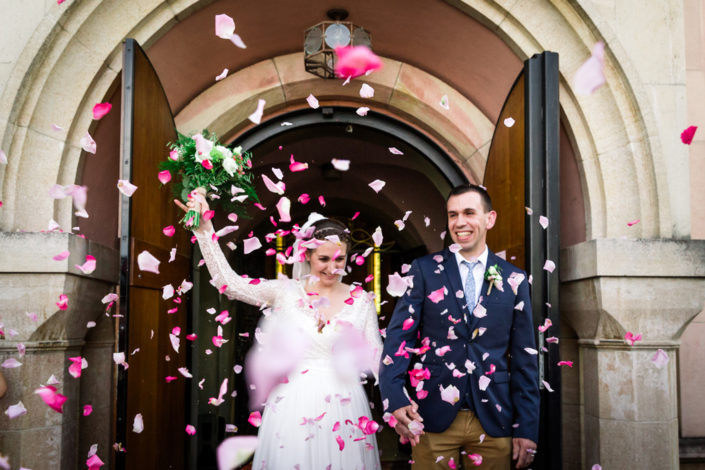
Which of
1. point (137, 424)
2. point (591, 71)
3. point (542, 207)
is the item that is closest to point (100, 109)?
point (137, 424)

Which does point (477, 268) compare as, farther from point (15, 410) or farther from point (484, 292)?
point (15, 410)

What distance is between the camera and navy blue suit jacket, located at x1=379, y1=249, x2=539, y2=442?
273cm

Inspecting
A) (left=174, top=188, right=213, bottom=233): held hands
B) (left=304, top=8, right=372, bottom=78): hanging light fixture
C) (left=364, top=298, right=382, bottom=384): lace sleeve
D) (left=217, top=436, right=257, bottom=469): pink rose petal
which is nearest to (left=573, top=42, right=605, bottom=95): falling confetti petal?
(left=304, top=8, right=372, bottom=78): hanging light fixture

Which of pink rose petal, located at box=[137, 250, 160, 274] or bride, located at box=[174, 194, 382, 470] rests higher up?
pink rose petal, located at box=[137, 250, 160, 274]

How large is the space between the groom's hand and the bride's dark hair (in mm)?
1156

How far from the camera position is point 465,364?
2.74 m

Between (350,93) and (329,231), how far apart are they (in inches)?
69.9

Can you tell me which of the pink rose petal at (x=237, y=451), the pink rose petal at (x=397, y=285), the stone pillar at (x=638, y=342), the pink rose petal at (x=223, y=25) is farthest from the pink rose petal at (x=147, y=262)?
the stone pillar at (x=638, y=342)

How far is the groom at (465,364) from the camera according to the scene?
107 inches

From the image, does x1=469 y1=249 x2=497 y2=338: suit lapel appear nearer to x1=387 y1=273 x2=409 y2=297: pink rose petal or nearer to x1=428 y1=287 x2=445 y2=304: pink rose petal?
x1=428 y1=287 x2=445 y2=304: pink rose petal

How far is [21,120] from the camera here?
137 inches

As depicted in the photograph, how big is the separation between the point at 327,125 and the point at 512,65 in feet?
5.25

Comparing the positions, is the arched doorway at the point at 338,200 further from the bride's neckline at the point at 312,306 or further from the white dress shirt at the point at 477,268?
the white dress shirt at the point at 477,268

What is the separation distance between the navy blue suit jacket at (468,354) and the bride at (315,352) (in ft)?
2.13
